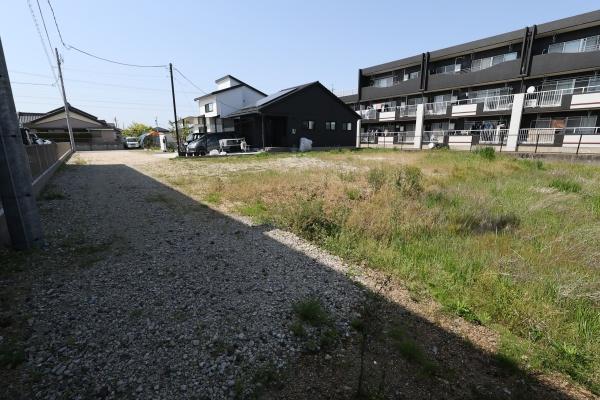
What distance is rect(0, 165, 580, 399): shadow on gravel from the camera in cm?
202

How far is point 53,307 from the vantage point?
108 inches

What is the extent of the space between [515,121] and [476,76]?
5.01 meters

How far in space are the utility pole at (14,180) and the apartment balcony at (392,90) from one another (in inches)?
1129

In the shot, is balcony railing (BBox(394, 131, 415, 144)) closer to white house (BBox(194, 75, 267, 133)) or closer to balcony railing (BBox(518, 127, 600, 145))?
balcony railing (BBox(518, 127, 600, 145))

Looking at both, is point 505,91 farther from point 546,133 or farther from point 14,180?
point 14,180

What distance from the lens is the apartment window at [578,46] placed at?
17781 millimetres

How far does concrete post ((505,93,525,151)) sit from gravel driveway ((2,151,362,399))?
21.7 metres

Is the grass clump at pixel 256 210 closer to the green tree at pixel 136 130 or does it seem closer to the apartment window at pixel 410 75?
the apartment window at pixel 410 75

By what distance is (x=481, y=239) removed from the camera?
4.70 meters

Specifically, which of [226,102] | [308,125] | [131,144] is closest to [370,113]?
[308,125]

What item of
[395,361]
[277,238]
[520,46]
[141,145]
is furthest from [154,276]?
[141,145]

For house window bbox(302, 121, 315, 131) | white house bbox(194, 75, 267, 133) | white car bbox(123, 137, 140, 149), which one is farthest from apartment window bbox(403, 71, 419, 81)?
white car bbox(123, 137, 140, 149)

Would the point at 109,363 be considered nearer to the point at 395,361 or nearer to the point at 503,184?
the point at 395,361

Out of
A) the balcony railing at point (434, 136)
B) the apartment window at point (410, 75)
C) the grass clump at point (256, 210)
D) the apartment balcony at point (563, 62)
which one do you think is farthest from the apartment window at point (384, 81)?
the grass clump at point (256, 210)
